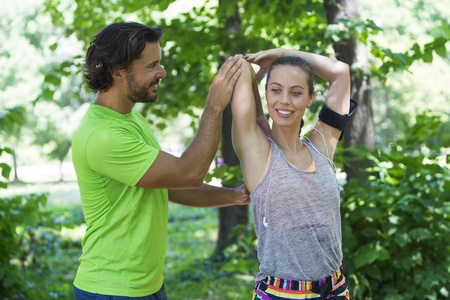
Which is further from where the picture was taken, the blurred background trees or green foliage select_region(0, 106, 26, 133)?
green foliage select_region(0, 106, 26, 133)

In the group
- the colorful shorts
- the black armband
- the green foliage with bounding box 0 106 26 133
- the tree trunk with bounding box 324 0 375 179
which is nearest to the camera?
the colorful shorts

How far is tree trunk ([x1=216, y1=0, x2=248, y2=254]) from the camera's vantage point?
636 cm

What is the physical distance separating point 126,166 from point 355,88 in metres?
2.81

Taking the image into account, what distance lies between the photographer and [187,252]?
8.00m

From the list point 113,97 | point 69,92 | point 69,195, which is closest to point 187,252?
point 113,97

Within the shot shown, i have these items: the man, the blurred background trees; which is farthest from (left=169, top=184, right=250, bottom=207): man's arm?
the blurred background trees

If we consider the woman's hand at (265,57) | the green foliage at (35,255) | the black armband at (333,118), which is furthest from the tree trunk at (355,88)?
the green foliage at (35,255)

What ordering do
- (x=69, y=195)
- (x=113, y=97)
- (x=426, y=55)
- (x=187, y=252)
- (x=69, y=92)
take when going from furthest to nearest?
(x=69, y=92) → (x=69, y=195) → (x=187, y=252) → (x=426, y=55) → (x=113, y=97)

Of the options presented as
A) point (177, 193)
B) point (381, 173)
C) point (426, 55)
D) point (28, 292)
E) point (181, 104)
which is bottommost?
point (28, 292)

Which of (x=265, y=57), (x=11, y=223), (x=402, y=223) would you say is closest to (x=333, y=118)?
(x=265, y=57)

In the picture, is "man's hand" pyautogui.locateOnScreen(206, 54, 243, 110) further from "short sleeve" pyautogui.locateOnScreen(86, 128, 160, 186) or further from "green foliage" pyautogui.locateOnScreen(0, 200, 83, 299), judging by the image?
"green foliage" pyautogui.locateOnScreen(0, 200, 83, 299)

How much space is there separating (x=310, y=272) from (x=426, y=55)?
8.74 ft

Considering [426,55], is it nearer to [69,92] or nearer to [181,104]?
[181,104]

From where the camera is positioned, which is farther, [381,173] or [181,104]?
[181,104]
